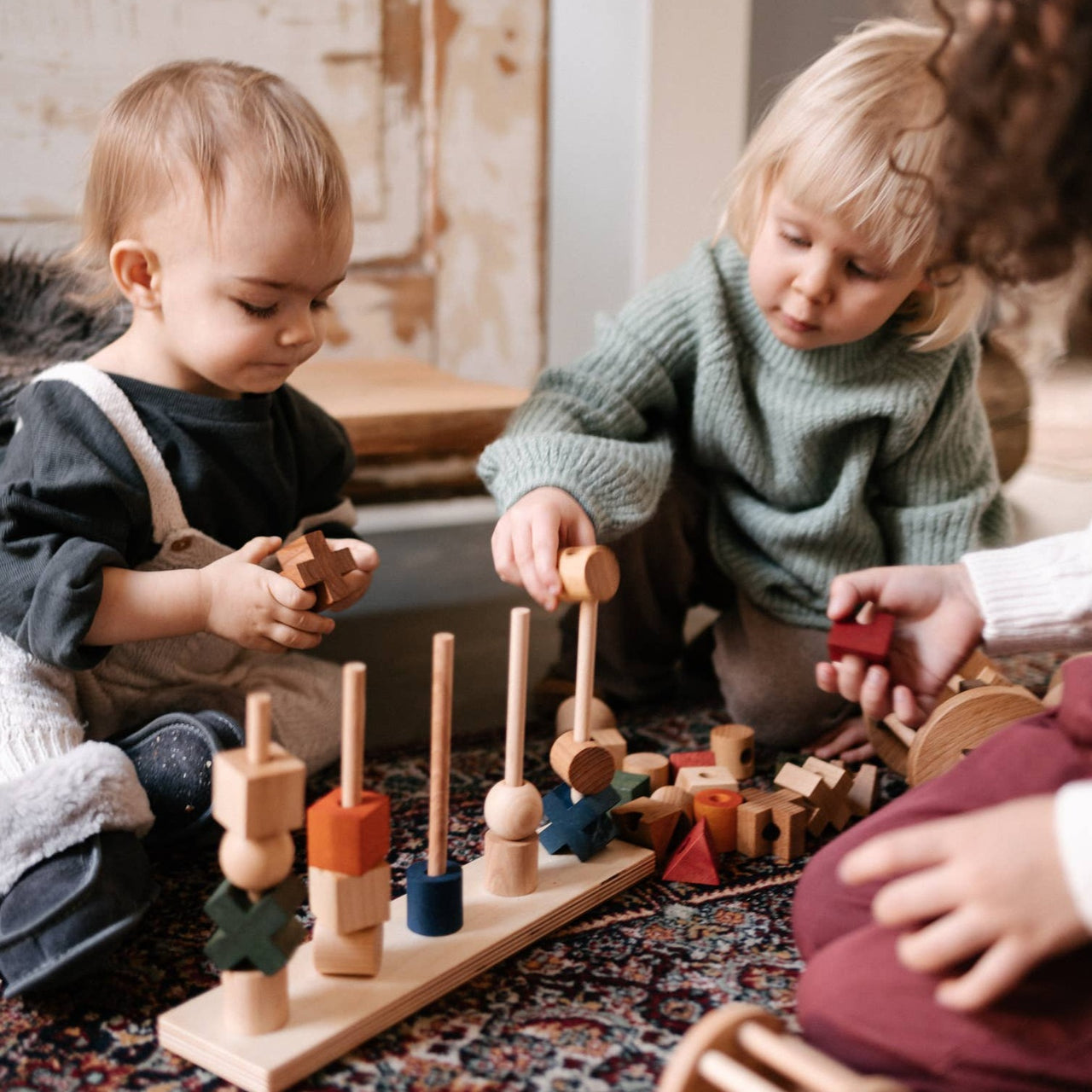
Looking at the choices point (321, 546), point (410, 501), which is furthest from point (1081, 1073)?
point (410, 501)

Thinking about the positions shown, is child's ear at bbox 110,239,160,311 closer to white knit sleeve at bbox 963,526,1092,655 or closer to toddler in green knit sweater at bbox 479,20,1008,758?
toddler in green knit sweater at bbox 479,20,1008,758

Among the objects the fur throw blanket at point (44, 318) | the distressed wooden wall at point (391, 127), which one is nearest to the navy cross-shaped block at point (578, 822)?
the fur throw blanket at point (44, 318)

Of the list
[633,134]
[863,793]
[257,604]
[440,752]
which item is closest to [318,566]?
[257,604]

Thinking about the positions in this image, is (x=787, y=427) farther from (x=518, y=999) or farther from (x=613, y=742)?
(x=518, y=999)

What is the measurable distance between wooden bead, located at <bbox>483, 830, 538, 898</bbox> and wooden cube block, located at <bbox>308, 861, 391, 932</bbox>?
13 centimetres

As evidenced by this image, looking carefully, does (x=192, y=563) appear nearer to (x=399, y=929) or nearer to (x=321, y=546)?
(x=321, y=546)

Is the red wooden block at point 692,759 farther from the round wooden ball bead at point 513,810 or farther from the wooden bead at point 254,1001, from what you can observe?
the wooden bead at point 254,1001

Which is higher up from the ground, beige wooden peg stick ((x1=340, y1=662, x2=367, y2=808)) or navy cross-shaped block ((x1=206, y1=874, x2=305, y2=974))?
beige wooden peg stick ((x1=340, y1=662, x2=367, y2=808))

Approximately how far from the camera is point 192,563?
3.15ft

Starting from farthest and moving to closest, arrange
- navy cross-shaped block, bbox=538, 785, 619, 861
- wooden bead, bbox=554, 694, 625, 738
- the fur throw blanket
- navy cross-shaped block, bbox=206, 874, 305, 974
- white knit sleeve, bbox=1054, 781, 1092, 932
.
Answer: the fur throw blanket
wooden bead, bbox=554, 694, 625, 738
navy cross-shaped block, bbox=538, 785, 619, 861
navy cross-shaped block, bbox=206, 874, 305, 974
white knit sleeve, bbox=1054, 781, 1092, 932

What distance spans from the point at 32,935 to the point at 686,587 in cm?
72

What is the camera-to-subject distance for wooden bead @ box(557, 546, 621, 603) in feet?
2.63

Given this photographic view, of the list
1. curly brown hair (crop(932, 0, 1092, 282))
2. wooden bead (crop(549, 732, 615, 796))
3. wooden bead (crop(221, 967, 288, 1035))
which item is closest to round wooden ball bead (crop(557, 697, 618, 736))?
wooden bead (crop(549, 732, 615, 796))

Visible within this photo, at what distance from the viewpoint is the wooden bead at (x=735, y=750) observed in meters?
1.03
